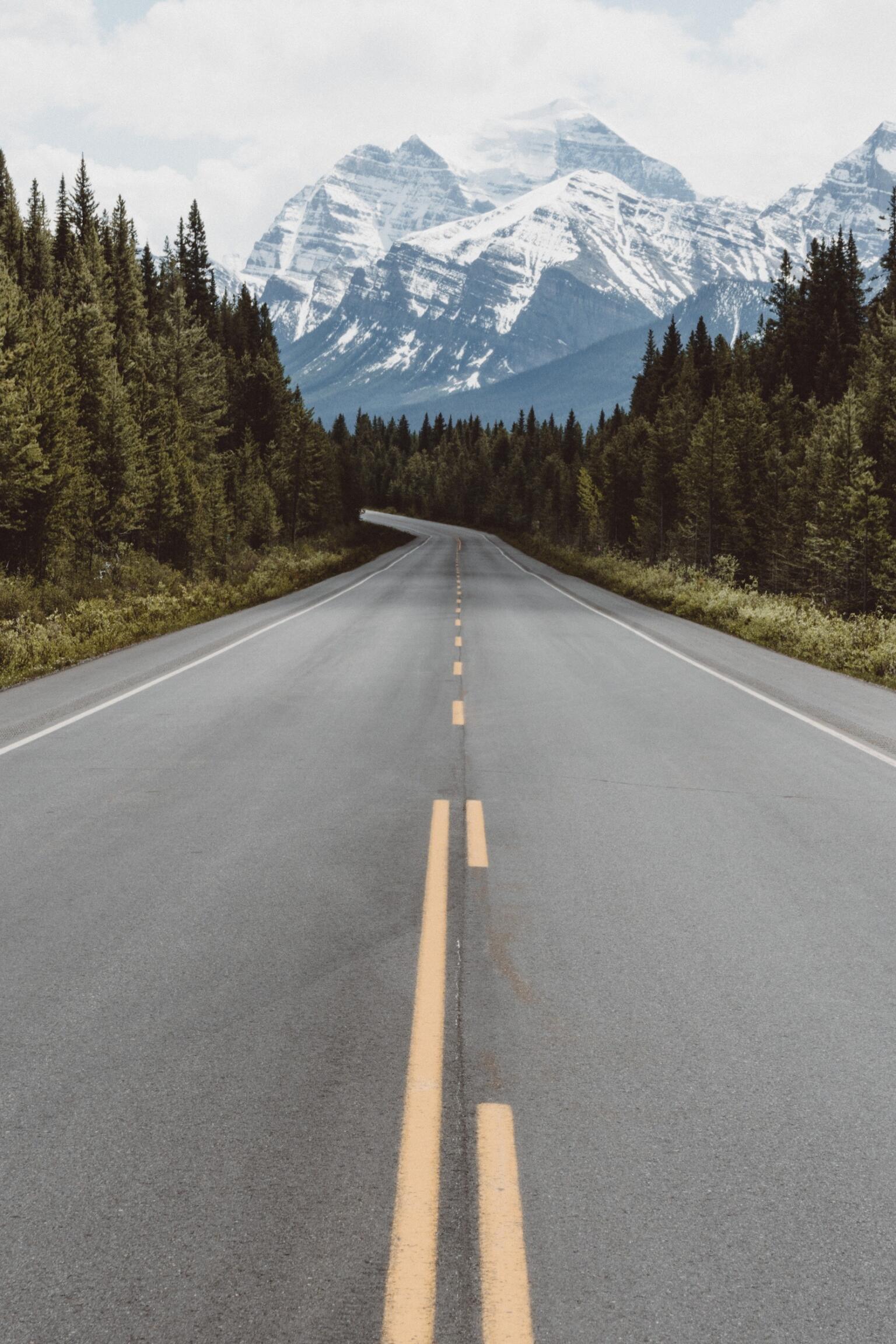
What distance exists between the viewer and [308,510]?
7131 centimetres

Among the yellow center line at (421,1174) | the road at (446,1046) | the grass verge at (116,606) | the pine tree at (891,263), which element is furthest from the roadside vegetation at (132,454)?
the pine tree at (891,263)

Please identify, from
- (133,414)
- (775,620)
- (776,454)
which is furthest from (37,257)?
(775,620)

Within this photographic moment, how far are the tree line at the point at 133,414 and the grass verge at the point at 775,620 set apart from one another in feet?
57.8

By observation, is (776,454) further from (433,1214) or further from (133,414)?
(433,1214)

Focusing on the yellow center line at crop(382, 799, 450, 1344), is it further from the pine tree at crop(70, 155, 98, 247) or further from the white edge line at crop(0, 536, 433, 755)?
the pine tree at crop(70, 155, 98, 247)

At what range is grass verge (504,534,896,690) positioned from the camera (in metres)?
17.4

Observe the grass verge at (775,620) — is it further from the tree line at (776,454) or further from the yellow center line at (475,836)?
the yellow center line at (475,836)

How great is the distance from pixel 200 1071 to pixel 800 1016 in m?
2.46

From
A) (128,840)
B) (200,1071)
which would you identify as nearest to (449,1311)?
(200,1071)

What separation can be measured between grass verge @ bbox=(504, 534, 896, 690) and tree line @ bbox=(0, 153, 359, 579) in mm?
17629

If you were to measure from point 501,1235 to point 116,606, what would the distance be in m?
22.3

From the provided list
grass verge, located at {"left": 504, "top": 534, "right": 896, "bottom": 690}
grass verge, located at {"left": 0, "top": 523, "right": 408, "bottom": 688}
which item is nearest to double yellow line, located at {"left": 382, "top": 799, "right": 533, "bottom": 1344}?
grass verge, located at {"left": 0, "top": 523, "right": 408, "bottom": 688}

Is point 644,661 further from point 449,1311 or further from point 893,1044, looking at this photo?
point 449,1311

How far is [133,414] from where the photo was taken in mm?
40219
